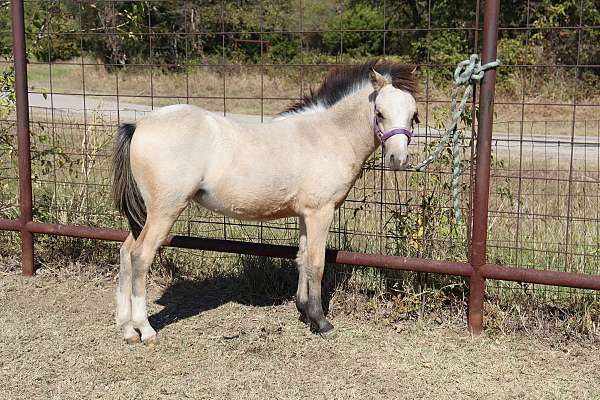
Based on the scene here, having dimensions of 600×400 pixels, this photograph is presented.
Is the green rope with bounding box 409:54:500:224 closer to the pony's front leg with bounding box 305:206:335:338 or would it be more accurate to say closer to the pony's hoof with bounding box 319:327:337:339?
the pony's front leg with bounding box 305:206:335:338

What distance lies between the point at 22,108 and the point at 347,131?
2.74 meters

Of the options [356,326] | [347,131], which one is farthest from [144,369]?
[347,131]

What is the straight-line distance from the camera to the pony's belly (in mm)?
4297

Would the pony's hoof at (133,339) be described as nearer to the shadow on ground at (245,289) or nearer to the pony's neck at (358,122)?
the shadow on ground at (245,289)

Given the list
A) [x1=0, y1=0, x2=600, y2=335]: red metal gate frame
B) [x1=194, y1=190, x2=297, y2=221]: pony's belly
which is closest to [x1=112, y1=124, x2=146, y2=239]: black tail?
[x1=194, y1=190, x2=297, y2=221]: pony's belly

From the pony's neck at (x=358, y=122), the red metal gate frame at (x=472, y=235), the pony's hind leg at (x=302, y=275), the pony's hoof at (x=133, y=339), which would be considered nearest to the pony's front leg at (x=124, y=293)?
the pony's hoof at (x=133, y=339)

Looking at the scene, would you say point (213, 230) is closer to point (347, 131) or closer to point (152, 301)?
point (152, 301)

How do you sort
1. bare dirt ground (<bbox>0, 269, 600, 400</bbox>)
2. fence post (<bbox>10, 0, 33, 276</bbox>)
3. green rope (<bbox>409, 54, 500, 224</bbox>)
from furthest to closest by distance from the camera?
fence post (<bbox>10, 0, 33, 276</bbox>) < green rope (<bbox>409, 54, 500, 224</bbox>) < bare dirt ground (<bbox>0, 269, 600, 400</bbox>)

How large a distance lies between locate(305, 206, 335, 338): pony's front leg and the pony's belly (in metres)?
0.18

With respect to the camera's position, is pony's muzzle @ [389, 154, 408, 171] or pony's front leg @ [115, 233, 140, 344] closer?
pony's muzzle @ [389, 154, 408, 171]

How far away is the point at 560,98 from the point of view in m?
9.91

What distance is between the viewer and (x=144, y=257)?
429 centimetres

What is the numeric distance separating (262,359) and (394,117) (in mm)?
1716

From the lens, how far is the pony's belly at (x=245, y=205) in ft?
14.1
